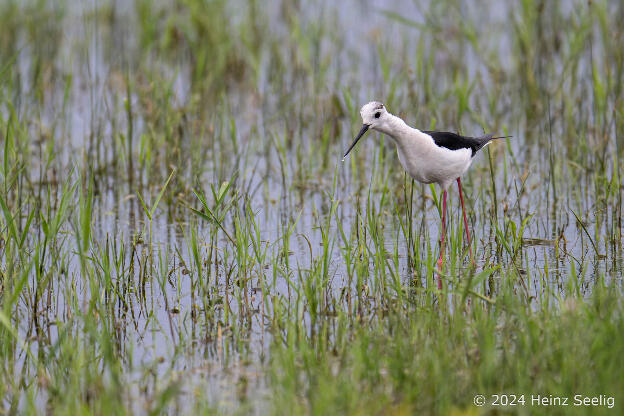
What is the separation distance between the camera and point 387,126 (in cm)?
555

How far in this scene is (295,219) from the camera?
696 centimetres

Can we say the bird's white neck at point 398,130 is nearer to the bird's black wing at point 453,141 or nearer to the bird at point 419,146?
the bird at point 419,146

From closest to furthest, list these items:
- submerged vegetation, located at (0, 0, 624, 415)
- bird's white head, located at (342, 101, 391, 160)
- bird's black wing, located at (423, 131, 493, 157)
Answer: submerged vegetation, located at (0, 0, 624, 415) < bird's white head, located at (342, 101, 391, 160) < bird's black wing, located at (423, 131, 493, 157)

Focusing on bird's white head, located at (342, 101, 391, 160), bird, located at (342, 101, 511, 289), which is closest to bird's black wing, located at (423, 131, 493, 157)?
bird, located at (342, 101, 511, 289)

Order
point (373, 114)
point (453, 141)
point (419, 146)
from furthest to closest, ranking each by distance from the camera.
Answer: point (453, 141) < point (419, 146) < point (373, 114)

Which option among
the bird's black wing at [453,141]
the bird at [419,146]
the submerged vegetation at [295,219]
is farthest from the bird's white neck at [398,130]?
the submerged vegetation at [295,219]

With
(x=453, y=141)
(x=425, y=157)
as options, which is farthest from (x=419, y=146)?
(x=453, y=141)

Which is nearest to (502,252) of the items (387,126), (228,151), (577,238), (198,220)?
(577,238)

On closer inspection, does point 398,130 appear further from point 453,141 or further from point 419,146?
point 453,141

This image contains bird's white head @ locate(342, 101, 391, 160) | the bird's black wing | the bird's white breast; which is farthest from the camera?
the bird's black wing

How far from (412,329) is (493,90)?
493 centimetres

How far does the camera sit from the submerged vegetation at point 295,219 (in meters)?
4.09

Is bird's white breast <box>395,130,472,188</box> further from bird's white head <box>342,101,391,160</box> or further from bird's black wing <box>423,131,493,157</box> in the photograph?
bird's white head <box>342,101,391,160</box>

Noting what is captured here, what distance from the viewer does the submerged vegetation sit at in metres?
4.09
